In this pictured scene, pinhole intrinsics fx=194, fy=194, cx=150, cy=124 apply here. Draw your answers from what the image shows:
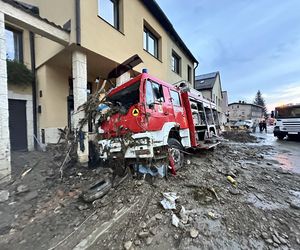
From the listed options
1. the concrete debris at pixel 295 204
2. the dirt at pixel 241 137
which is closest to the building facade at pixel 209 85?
the dirt at pixel 241 137

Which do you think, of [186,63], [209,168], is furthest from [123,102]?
[186,63]

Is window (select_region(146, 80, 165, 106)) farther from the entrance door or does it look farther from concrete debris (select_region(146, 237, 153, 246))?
the entrance door

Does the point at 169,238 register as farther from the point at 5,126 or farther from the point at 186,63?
the point at 186,63

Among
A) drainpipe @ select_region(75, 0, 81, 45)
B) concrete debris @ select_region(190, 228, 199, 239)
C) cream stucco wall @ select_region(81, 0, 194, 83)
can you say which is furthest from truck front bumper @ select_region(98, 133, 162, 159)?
cream stucco wall @ select_region(81, 0, 194, 83)

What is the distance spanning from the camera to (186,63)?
16.6 metres

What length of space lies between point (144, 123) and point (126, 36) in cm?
545

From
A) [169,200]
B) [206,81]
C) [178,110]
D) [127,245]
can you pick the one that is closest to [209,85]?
[206,81]

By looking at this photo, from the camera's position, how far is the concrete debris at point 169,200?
3646 millimetres

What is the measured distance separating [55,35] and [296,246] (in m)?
7.40

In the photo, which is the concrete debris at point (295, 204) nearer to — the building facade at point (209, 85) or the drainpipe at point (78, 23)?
the drainpipe at point (78, 23)

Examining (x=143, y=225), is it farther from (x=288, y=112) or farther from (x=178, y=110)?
(x=288, y=112)

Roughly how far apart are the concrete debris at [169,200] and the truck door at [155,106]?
A: 151 centimetres

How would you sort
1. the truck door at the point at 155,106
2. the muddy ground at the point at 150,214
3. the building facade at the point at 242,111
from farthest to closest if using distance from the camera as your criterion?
1. the building facade at the point at 242,111
2. the truck door at the point at 155,106
3. the muddy ground at the point at 150,214

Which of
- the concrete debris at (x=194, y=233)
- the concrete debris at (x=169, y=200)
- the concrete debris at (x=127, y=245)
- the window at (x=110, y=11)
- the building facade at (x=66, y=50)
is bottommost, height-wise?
the concrete debris at (x=127, y=245)
